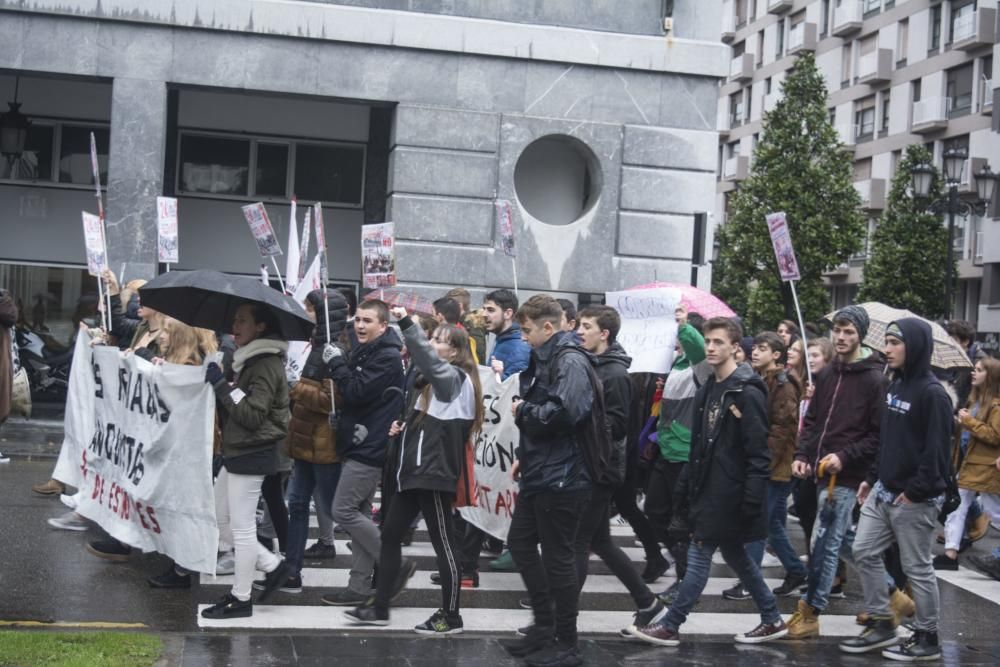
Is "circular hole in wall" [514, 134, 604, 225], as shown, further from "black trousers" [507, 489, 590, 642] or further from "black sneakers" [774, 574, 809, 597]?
"black trousers" [507, 489, 590, 642]

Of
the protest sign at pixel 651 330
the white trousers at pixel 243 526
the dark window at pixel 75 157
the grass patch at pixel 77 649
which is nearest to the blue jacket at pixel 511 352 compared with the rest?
the protest sign at pixel 651 330

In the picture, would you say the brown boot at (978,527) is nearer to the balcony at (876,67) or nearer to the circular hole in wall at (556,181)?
the circular hole in wall at (556,181)

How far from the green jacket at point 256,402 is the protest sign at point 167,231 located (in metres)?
4.84

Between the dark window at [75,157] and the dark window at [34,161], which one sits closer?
the dark window at [34,161]

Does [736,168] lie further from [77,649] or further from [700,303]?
[77,649]

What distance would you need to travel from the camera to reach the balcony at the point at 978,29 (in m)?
48.3

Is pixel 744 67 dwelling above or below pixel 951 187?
above

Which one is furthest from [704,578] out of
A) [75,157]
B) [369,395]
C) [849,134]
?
[849,134]

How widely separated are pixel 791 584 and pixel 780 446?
999mm

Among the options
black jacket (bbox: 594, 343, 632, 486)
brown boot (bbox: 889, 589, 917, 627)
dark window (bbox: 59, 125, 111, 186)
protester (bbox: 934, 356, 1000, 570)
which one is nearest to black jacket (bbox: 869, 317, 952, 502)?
brown boot (bbox: 889, 589, 917, 627)

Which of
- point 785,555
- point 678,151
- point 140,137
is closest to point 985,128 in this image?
point 678,151

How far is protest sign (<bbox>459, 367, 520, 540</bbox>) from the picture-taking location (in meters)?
10.2

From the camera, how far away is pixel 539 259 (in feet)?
59.5

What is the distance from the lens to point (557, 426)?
23.4 feet
